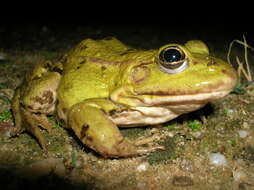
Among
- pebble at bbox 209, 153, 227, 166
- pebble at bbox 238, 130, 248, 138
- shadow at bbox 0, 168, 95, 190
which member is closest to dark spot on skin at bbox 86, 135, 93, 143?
shadow at bbox 0, 168, 95, 190

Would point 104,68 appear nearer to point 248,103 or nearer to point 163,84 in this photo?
point 163,84

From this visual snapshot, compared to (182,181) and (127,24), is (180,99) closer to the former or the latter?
(182,181)

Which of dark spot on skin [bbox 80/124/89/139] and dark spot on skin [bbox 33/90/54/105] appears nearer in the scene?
dark spot on skin [bbox 80/124/89/139]

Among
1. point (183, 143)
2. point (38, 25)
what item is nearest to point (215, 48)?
point (183, 143)

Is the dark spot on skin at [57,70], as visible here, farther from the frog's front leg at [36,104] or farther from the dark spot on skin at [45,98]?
the dark spot on skin at [45,98]

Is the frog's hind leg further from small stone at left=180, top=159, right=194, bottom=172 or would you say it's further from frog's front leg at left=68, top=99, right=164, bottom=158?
small stone at left=180, top=159, right=194, bottom=172

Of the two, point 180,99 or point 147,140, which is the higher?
point 180,99

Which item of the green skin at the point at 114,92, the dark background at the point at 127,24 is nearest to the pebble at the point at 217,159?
the green skin at the point at 114,92

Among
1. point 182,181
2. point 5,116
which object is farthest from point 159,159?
point 5,116
